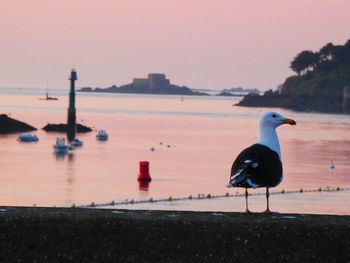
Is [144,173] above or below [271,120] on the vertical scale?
below

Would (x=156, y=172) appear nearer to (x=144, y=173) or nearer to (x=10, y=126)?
(x=144, y=173)

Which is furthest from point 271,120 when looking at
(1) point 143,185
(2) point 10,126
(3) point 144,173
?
(2) point 10,126

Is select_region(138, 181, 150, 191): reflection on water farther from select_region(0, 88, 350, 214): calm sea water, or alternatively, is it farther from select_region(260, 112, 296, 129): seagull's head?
select_region(260, 112, 296, 129): seagull's head

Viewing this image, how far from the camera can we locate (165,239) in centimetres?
946

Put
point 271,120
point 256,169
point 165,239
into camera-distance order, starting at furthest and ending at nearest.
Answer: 1. point 271,120
2. point 256,169
3. point 165,239

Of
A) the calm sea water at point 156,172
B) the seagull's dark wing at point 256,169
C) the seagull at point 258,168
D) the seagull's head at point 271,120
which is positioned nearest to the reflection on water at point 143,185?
the calm sea water at point 156,172

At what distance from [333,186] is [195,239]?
166ft

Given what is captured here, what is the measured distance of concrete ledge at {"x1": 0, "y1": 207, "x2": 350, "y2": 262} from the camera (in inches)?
364

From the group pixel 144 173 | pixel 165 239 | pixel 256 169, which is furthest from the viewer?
pixel 144 173

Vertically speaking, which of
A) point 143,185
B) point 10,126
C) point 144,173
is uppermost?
point 144,173

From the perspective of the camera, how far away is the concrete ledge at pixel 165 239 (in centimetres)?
924

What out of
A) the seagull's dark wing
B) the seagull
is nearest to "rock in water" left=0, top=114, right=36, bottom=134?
the seagull

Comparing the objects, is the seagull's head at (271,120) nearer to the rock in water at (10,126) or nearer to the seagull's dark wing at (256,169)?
the seagull's dark wing at (256,169)

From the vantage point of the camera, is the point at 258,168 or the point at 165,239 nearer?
the point at 165,239
